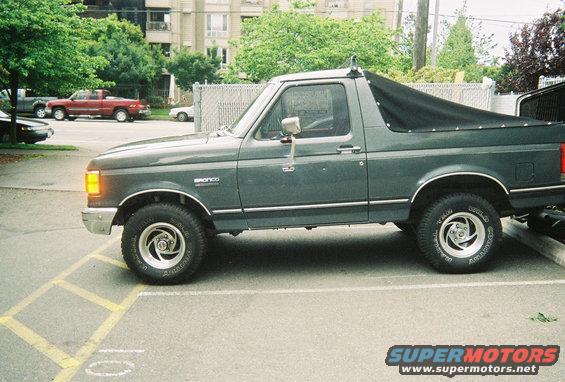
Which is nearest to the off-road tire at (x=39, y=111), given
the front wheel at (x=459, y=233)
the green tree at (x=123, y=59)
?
the green tree at (x=123, y=59)

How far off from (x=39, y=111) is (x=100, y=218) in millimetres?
32436

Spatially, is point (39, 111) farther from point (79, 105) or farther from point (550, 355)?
point (550, 355)

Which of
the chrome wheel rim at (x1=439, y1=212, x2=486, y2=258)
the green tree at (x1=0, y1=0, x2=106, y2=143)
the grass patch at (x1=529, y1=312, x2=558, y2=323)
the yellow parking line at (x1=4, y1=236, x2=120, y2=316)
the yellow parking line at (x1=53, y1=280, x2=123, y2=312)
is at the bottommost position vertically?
the yellow parking line at (x1=4, y1=236, x2=120, y2=316)

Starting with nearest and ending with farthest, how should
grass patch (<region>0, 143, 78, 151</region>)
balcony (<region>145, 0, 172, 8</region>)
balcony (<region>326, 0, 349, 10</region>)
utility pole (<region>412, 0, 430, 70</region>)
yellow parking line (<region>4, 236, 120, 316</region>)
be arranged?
yellow parking line (<region>4, 236, 120, 316</region>), utility pole (<region>412, 0, 430, 70</region>), grass patch (<region>0, 143, 78, 151</region>), balcony (<region>326, 0, 349, 10</region>), balcony (<region>145, 0, 172, 8</region>)

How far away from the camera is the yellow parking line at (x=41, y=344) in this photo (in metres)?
4.19

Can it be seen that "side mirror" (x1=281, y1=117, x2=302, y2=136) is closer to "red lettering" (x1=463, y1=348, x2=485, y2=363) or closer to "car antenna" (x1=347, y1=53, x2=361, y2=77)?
"car antenna" (x1=347, y1=53, x2=361, y2=77)

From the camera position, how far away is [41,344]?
14.8 ft

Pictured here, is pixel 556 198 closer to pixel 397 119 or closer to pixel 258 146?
pixel 397 119

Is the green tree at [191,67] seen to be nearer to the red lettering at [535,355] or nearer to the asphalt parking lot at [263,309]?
the asphalt parking lot at [263,309]

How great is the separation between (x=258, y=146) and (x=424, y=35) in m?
11.0

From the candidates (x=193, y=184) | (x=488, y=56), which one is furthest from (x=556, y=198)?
(x=488, y=56)

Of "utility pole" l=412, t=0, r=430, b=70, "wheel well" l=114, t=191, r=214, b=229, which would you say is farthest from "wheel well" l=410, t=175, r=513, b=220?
"utility pole" l=412, t=0, r=430, b=70

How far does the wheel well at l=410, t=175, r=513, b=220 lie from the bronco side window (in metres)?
1.10

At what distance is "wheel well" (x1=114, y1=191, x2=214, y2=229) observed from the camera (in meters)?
5.88
